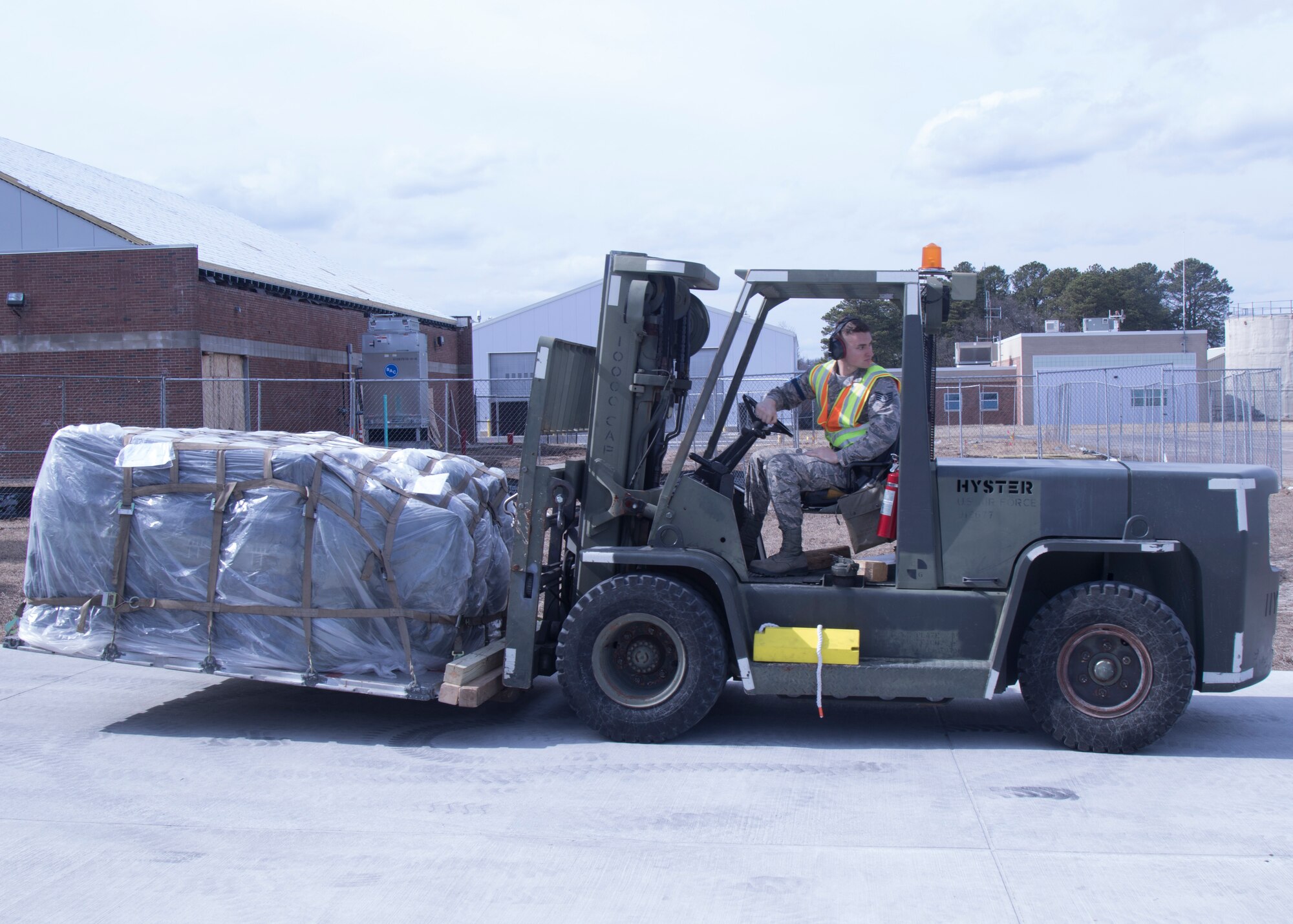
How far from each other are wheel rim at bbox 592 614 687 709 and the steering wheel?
117 centimetres

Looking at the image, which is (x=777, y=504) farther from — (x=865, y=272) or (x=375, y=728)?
(x=375, y=728)

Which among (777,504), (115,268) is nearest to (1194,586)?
(777,504)

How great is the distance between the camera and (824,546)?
11727 mm

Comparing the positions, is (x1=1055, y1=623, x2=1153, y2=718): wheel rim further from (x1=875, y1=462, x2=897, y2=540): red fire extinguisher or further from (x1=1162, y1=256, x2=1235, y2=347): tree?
(x1=1162, y1=256, x2=1235, y2=347): tree

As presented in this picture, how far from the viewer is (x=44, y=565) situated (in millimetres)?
5824

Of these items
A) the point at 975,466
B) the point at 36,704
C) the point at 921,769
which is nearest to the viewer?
the point at 921,769

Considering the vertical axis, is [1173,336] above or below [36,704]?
above

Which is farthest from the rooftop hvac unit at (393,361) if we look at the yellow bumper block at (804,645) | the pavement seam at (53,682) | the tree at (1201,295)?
the tree at (1201,295)

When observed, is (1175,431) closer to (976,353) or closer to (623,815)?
(623,815)

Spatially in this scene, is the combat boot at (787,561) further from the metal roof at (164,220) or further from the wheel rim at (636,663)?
the metal roof at (164,220)

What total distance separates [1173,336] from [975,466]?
5240cm

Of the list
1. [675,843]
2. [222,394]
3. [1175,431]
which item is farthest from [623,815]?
[222,394]

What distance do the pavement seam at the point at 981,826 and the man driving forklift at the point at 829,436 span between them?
1192 mm

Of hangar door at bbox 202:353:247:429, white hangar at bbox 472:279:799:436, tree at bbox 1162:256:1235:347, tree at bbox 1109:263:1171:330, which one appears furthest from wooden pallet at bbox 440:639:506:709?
tree at bbox 1162:256:1235:347
